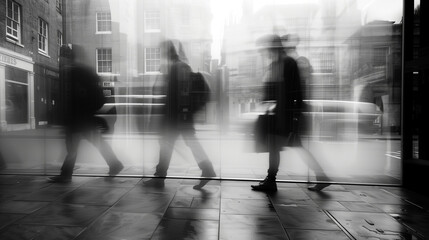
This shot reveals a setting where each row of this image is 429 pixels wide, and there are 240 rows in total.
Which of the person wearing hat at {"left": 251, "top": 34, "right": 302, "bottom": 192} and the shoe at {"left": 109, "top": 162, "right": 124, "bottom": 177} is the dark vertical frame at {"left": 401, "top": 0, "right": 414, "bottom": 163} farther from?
the shoe at {"left": 109, "top": 162, "right": 124, "bottom": 177}

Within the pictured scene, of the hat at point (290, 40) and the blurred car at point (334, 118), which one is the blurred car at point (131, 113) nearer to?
the blurred car at point (334, 118)

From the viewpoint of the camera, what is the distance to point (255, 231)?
97.9 inches

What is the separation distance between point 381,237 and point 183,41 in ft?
12.5

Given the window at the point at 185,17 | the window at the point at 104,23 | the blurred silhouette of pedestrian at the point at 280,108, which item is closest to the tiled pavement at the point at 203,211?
the blurred silhouette of pedestrian at the point at 280,108

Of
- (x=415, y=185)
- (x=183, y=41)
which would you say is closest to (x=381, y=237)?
(x=415, y=185)

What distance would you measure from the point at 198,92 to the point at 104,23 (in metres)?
1.97

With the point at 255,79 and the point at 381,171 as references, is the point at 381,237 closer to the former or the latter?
the point at 381,171

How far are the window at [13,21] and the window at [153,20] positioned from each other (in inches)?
93.3

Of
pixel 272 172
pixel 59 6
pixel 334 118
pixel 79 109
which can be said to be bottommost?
pixel 272 172

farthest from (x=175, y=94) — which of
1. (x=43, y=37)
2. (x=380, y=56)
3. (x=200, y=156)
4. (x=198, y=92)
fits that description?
(x=380, y=56)

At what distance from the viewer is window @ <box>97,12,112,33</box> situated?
4.74 meters

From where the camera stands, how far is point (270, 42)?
454 centimetres

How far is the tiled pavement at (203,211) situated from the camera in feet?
8.01

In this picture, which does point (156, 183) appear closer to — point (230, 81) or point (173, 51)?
point (230, 81)
